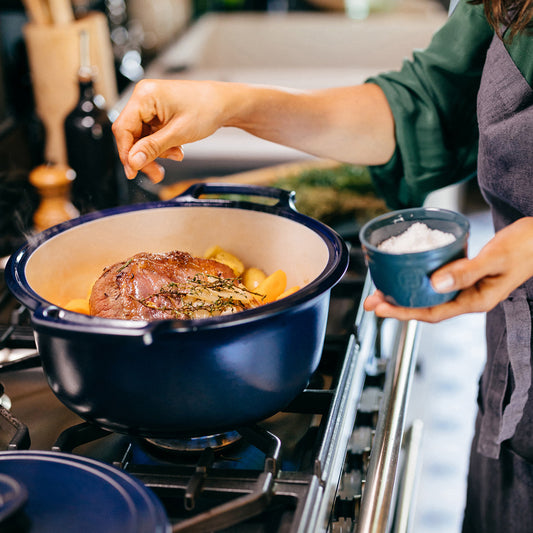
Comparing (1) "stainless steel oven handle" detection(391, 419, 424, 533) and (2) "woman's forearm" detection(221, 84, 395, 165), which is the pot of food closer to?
(2) "woman's forearm" detection(221, 84, 395, 165)

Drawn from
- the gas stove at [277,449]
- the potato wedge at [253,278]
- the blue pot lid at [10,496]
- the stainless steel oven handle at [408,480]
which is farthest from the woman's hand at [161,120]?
the stainless steel oven handle at [408,480]

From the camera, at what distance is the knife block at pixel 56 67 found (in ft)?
6.28

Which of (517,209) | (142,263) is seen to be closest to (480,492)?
(517,209)

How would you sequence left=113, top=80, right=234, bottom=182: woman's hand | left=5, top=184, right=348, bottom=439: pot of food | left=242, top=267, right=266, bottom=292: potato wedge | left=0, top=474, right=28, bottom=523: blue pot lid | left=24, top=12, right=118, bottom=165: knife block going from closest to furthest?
left=0, top=474, right=28, bottom=523: blue pot lid < left=5, top=184, right=348, bottom=439: pot of food < left=113, top=80, right=234, bottom=182: woman's hand < left=242, top=267, right=266, bottom=292: potato wedge < left=24, top=12, right=118, bottom=165: knife block

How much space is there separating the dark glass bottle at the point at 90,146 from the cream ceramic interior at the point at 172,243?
2.05 ft

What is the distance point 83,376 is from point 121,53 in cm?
247

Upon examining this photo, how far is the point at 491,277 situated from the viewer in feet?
2.48

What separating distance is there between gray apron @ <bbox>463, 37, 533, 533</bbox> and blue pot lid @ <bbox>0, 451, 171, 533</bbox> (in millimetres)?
672

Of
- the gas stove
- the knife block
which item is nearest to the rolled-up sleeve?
the gas stove

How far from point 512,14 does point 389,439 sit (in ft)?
2.16

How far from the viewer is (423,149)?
1.24 metres

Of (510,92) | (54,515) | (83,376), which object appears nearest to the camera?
(54,515)

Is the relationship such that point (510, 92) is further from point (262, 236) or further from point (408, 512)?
point (408, 512)

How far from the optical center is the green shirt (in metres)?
1.14
